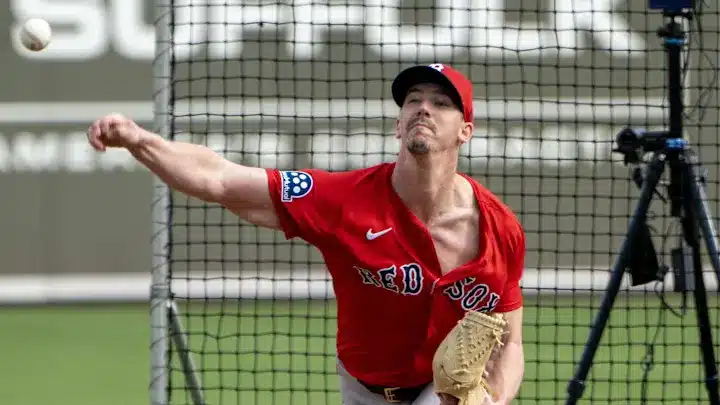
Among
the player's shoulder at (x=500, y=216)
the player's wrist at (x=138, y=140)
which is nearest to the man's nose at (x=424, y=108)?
the player's shoulder at (x=500, y=216)

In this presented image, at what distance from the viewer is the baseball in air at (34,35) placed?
234 inches

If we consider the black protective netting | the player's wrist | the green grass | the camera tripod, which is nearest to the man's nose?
the player's wrist

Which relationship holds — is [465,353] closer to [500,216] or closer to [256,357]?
[500,216]

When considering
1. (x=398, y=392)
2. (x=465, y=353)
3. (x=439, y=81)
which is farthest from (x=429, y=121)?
(x=398, y=392)

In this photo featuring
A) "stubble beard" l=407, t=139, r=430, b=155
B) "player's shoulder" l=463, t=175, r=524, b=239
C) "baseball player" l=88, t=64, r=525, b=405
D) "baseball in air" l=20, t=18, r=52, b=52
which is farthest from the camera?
"baseball in air" l=20, t=18, r=52, b=52

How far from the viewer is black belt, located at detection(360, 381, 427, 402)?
489 cm

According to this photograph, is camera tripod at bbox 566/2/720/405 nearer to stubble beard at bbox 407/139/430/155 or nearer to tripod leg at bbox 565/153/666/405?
tripod leg at bbox 565/153/666/405

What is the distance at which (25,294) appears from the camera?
11.0 m

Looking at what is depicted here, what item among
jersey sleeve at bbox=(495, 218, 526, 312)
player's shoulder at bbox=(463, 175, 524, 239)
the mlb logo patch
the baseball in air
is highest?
the baseball in air

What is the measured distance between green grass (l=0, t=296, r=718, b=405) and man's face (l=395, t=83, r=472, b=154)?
234cm

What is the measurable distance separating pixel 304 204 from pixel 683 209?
2.46 metres

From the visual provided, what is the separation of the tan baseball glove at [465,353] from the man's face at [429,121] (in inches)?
24.6

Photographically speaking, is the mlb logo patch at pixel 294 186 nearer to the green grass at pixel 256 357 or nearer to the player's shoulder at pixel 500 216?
the player's shoulder at pixel 500 216

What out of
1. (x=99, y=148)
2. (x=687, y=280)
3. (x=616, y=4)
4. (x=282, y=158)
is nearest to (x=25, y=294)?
(x=282, y=158)
